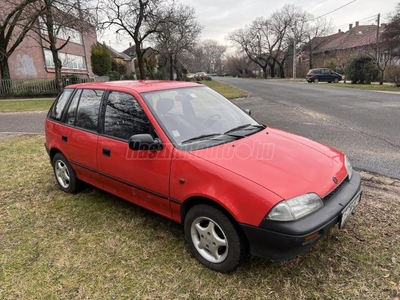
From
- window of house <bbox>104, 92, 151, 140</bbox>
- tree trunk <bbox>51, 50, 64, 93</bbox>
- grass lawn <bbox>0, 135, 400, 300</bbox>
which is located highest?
tree trunk <bbox>51, 50, 64, 93</bbox>

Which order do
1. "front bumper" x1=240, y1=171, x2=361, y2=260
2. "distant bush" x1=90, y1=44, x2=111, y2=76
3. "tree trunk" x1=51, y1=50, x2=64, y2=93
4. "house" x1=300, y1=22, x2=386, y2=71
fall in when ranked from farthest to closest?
"house" x1=300, y1=22, x2=386, y2=71 → "distant bush" x1=90, y1=44, x2=111, y2=76 → "tree trunk" x1=51, y1=50, x2=64, y2=93 → "front bumper" x1=240, y1=171, x2=361, y2=260

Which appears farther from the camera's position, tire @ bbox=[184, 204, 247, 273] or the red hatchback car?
tire @ bbox=[184, 204, 247, 273]

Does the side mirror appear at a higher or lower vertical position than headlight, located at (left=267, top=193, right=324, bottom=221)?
higher

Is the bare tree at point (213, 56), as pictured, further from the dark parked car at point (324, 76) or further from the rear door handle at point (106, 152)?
the rear door handle at point (106, 152)

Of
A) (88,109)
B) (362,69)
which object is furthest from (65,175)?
(362,69)

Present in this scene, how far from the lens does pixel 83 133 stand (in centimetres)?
370

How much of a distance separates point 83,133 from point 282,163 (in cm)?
247

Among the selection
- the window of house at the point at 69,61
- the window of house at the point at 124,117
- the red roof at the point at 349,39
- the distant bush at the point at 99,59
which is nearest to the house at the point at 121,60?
the distant bush at the point at 99,59

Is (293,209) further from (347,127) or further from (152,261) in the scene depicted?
(347,127)

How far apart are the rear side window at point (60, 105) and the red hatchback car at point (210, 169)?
35 centimetres

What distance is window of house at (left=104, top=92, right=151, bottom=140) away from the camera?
122 inches

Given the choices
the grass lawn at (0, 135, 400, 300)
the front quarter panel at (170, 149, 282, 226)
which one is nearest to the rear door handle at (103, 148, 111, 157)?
the grass lawn at (0, 135, 400, 300)

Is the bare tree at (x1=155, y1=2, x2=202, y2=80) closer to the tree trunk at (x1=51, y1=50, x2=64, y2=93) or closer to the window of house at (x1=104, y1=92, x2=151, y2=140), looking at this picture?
the tree trunk at (x1=51, y1=50, x2=64, y2=93)

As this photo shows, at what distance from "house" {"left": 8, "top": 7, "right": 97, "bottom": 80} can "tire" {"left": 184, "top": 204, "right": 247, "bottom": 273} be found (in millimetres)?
19345
